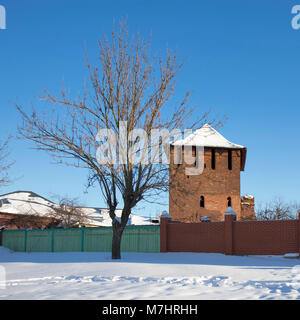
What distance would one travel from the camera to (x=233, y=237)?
1861 centimetres

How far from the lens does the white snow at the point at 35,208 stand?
43.0 m

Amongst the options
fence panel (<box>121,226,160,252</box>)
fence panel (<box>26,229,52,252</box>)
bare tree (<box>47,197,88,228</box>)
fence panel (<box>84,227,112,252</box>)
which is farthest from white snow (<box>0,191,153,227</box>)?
fence panel (<box>121,226,160,252</box>)

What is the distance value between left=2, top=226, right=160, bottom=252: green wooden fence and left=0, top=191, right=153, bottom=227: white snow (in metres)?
13.7

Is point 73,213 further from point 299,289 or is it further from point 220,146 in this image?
point 299,289

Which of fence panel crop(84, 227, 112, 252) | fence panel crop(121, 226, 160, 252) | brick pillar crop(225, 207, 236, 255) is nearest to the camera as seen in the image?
brick pillar crop(225, 207, 236, 255)

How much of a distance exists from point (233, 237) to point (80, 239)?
30.8 feet

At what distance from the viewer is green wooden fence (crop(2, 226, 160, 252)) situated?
21922 millimetres

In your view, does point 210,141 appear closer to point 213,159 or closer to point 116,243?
point 213,159

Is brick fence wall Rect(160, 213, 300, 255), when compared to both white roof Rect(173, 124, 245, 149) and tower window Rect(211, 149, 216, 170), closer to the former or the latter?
white roof Rect(173, 124, 245, 149)

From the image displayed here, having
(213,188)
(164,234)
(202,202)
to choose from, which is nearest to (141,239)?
(164,234)

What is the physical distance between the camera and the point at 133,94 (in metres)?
17.2

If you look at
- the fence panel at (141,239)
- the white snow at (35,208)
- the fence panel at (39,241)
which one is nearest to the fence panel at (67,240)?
the fence panel at (39,241)

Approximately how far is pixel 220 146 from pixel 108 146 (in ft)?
71.0
